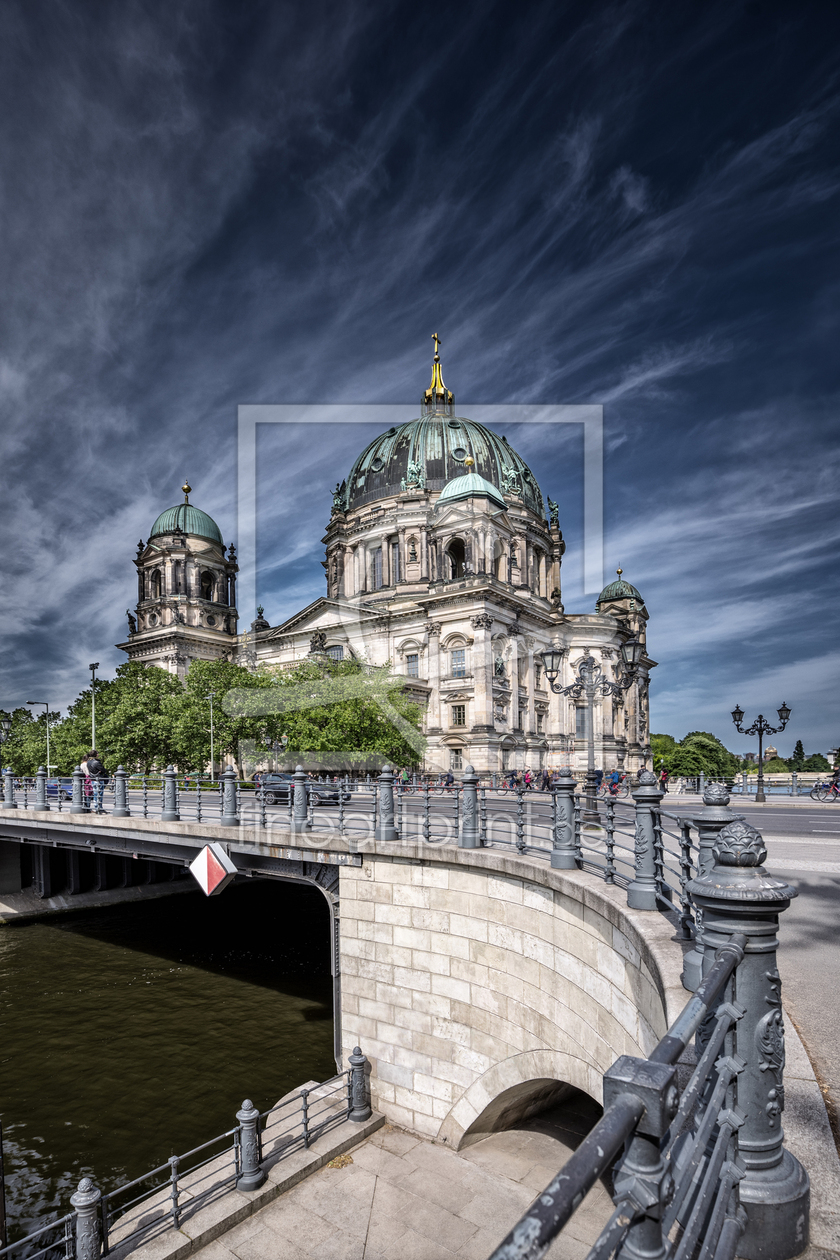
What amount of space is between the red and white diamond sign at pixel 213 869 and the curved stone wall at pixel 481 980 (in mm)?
2874

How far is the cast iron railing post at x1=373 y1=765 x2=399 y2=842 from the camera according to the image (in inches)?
558

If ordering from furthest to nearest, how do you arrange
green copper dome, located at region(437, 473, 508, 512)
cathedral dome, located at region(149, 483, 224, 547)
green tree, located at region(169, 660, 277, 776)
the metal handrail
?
cathedral dome, located at region(149, 483, 224, 547), green copper dome, located at region(437, 473, 508, 512), green tree, located at region(169, 660, 277, 776), the metal handrail

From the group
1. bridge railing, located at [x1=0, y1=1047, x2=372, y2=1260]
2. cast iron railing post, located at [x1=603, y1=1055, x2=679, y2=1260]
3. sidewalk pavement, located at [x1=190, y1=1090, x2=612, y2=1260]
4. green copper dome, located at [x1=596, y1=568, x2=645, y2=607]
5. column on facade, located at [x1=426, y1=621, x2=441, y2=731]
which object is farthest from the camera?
green copper dome, located at [x1=596, y1=568, x2=645, y2=607]

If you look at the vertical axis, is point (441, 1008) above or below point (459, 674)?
below

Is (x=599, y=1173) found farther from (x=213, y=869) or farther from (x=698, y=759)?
(x=698, y=759)

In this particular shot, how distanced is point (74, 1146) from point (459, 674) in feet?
149

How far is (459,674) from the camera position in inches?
2263

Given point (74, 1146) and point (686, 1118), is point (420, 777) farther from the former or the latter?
point (686, 1118)

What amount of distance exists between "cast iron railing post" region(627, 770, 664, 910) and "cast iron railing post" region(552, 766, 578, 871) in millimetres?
2531

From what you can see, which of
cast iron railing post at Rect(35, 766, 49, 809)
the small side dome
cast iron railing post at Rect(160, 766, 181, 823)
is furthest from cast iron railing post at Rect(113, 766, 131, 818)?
the small side dome

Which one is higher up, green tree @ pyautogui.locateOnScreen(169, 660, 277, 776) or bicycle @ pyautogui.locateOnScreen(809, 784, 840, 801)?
green tree @ pyautogui.locateOnScreen(169, 660, 277, 776)

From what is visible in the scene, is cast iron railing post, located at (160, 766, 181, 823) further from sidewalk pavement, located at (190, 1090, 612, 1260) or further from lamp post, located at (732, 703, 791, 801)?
lamp post, located at (732, 703, 791, 801)

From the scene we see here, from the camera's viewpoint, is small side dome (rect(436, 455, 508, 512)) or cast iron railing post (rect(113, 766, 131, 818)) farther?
small side dome (rect(436, 455, 508, 512))

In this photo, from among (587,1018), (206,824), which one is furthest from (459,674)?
(587,1018)
